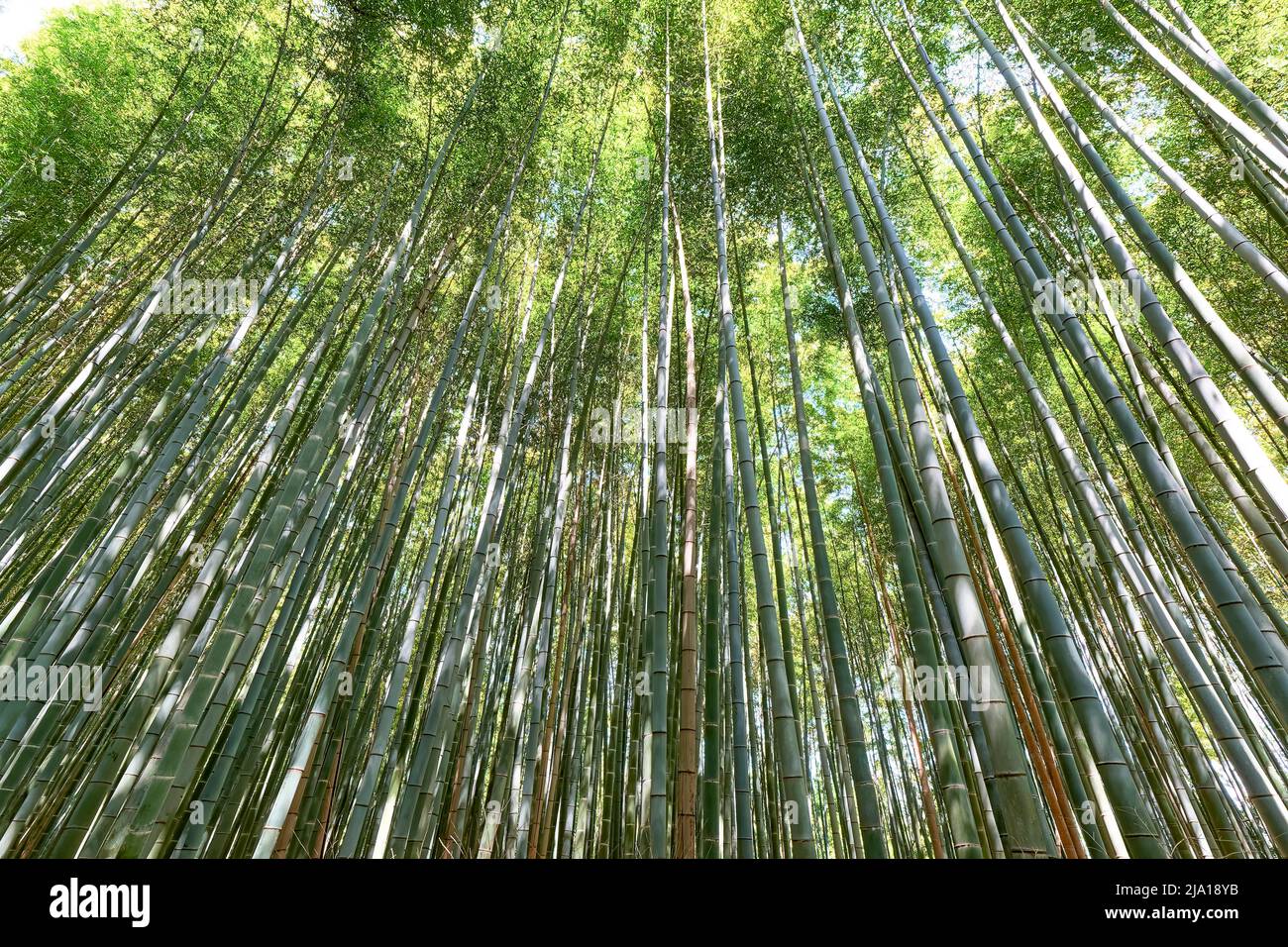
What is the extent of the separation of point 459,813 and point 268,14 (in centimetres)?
583

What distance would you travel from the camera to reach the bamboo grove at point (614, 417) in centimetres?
184

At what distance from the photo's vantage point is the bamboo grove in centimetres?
184

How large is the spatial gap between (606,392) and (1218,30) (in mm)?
4723

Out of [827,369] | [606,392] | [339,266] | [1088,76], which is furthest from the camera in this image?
[827,369]

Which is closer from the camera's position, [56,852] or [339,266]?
[56,852]

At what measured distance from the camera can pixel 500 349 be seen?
470 cm

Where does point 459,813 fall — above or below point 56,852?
above

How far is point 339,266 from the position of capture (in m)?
5.40

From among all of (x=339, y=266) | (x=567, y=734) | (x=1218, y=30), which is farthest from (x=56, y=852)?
(x=1218, y=30)

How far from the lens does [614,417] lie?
4.55m
